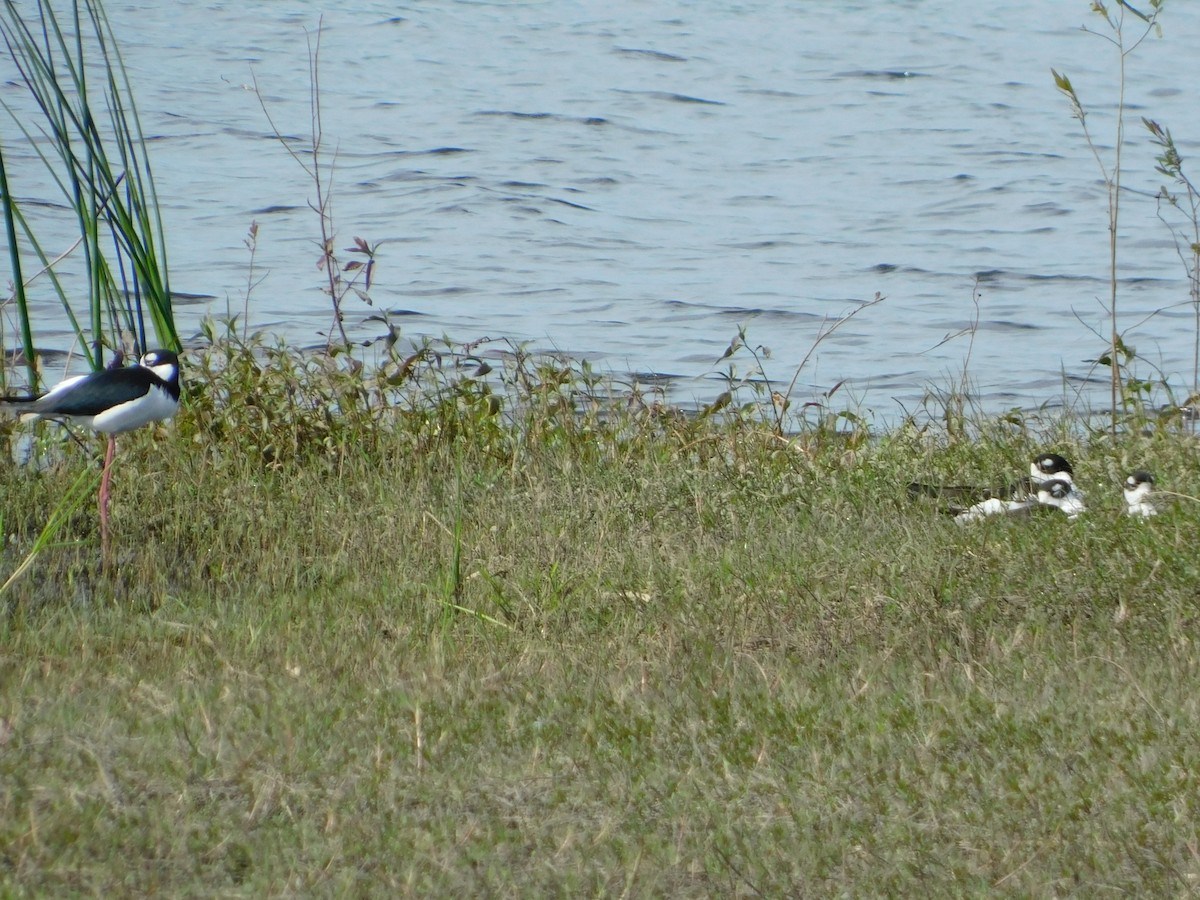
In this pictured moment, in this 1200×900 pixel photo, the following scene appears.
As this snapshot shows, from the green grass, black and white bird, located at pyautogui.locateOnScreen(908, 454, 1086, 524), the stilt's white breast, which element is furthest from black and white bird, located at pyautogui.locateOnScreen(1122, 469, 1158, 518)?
the stilt's white breast

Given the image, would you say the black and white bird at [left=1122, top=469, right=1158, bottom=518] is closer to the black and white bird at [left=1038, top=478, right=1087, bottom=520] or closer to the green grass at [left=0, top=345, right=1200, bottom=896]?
the green grass at [left=0, top=345, right=1200, bottom=896]

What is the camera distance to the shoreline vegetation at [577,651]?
3.52 meters

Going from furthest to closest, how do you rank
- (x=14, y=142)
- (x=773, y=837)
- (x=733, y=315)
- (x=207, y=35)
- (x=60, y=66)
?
1. (x=207, y=35)
2. (x=60, y=66)
3. (x=14, y=142)
4. (x=733, y=315)
5. (x=773, y=837)

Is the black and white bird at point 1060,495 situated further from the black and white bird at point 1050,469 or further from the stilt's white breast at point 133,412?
the stilt's white breast at point 133,412

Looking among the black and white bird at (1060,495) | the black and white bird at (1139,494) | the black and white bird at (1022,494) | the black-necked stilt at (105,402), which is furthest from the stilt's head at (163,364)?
the black and white bird at (1139,494)

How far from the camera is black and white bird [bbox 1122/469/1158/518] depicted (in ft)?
19.7

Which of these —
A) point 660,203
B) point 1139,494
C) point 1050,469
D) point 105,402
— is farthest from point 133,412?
point 660,203

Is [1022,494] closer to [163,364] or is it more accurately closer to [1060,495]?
[1060,495]

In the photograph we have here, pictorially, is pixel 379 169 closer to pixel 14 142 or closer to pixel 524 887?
pixel 14 142

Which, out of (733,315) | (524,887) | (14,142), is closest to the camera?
(524,887)

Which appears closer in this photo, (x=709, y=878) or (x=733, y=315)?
(x=709, y=878)

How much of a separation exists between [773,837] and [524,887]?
0.64m

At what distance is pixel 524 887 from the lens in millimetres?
3350

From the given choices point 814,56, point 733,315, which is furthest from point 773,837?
point 814,56
